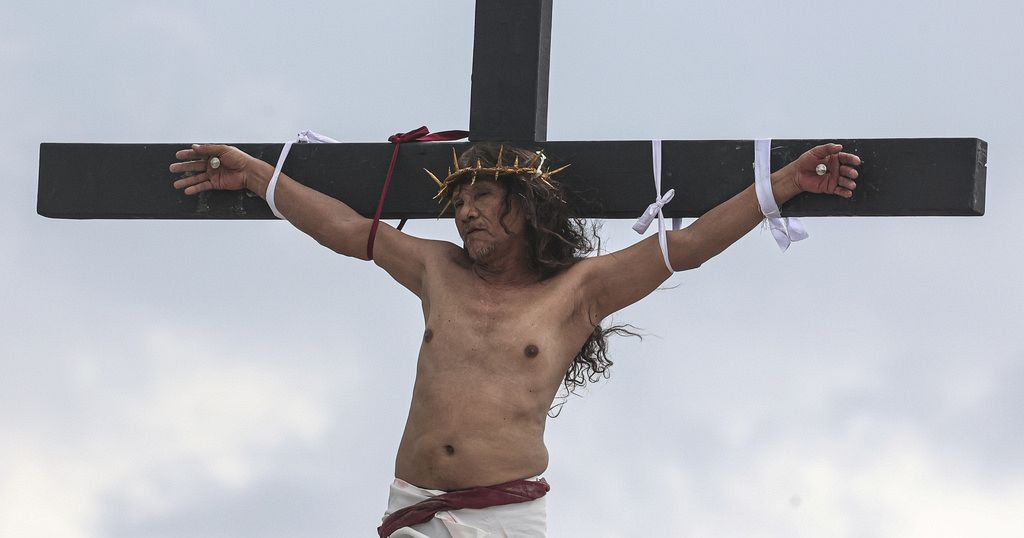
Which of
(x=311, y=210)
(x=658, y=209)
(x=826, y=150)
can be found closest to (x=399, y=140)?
(x=311, y=210)

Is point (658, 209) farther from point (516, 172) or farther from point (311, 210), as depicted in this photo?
point (311, 210)

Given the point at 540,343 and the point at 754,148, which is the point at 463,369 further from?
the point at 754,148

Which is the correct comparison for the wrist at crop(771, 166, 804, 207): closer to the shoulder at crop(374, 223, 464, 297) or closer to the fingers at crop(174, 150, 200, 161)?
the shoulder at crop(374, 223, 464, 297)

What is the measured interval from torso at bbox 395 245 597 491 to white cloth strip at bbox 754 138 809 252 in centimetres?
58

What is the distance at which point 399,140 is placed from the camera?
646 centimetres

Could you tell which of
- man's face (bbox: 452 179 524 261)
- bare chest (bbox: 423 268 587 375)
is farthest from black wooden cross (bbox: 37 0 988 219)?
bare chest (bbox: 423 268 587 375)

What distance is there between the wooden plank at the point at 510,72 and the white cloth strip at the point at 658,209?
365 mm

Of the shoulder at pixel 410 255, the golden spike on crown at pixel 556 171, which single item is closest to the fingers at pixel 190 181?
the shoulder at pixel 410 255

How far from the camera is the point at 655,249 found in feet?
20.1

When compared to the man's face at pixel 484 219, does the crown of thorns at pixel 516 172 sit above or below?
above

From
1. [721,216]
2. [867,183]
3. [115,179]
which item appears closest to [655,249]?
[721,216]

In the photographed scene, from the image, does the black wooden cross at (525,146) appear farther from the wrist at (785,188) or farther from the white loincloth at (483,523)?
the white loincloth at (483,523)

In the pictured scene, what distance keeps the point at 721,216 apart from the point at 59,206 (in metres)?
2.01

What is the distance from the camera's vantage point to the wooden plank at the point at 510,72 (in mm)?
6352
